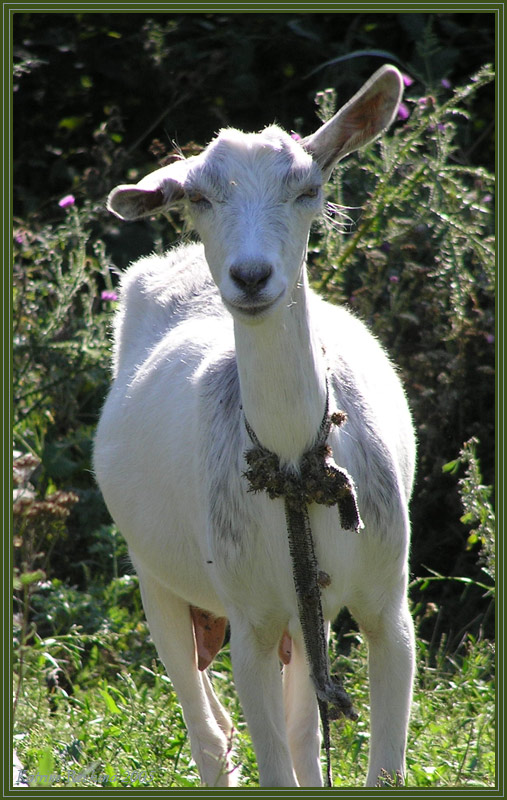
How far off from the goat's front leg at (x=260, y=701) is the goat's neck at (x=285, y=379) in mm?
600

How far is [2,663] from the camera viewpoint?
12.2ft

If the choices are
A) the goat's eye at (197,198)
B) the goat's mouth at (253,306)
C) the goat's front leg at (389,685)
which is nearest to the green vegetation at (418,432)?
the goat's front leg at (389,685)

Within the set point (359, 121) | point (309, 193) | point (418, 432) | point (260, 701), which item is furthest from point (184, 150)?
point (260, 701)

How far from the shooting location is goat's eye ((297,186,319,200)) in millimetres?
3050

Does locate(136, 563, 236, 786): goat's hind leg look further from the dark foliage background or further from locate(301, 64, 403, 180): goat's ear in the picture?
locate(301, 64, 403, 180): goat's ear

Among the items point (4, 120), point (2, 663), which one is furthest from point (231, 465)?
point (4, 120)

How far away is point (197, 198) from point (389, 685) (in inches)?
61.1

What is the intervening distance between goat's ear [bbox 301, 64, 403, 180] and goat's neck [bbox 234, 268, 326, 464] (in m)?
0.39

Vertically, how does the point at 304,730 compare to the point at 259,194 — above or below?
below

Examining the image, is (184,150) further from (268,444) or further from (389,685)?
(389,685)

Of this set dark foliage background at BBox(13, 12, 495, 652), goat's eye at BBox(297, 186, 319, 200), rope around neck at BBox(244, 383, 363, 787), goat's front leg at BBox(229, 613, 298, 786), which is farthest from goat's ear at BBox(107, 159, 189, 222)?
dark foliage background at BBox(13, 12, 495, 652)

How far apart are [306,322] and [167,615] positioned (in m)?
1.76

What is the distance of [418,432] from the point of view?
219 inches

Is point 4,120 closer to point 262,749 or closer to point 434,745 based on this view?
point 262,749
